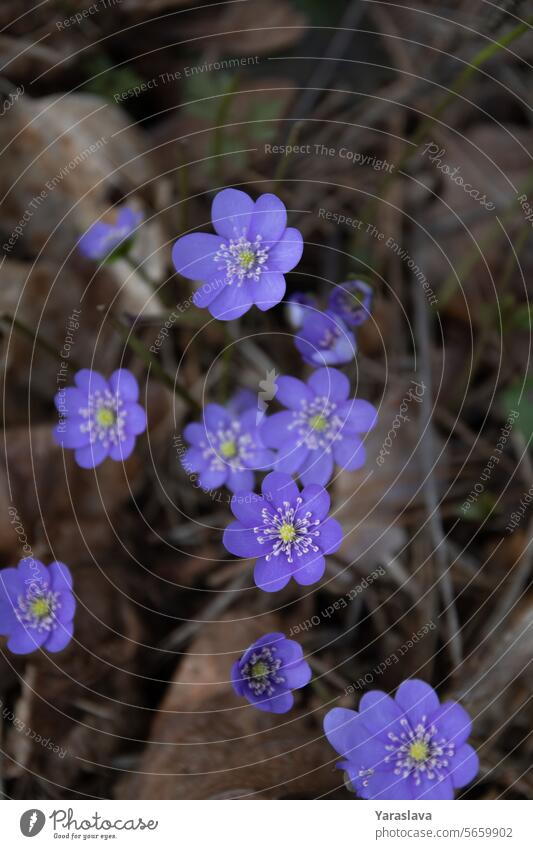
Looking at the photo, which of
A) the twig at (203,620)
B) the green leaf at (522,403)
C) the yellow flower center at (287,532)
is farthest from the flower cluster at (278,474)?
the green leaf at (522,403)

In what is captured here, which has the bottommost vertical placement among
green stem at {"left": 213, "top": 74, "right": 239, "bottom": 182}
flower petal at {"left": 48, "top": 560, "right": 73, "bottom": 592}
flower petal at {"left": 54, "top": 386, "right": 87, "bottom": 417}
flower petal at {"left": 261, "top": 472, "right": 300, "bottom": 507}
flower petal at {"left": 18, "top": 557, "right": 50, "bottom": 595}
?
flower petal at {"left": 261, "top": 472, "right": 300, "bottom": 507}

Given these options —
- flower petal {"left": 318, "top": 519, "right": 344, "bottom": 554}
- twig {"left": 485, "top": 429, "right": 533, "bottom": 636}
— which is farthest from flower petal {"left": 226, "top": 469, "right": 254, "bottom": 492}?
twig {"left": 485, "top": 429, "right": 533, "bottom": 636}

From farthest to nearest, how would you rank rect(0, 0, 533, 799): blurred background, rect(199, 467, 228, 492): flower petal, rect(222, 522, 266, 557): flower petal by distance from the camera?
rect(0, 0, 533, 799): blurred background
rect(199, 467, 228, 492): flower petal
rect(222, 522, 266, 557): flower petal

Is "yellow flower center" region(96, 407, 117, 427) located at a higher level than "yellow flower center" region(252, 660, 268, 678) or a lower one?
higher

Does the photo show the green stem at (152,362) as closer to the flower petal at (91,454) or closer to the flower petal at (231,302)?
the flower petal at (91,454)

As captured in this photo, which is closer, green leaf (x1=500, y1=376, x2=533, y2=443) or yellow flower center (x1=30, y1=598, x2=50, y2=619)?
A: yellow flower center (x1=30, y1=598, x2=50, y2=619)

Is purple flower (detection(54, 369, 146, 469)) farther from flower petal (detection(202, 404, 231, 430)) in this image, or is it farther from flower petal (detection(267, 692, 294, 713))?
flower petal (detection(267, 692, 294, 713))

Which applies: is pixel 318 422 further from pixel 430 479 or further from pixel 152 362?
pixel 430 479
